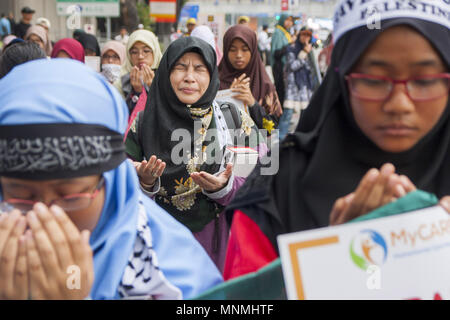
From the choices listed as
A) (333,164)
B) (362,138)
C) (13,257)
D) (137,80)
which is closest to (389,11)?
(362,138)

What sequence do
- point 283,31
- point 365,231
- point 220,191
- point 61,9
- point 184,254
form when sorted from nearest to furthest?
point 365,231, point 184,254, point 220,191, point 283,31, point 61,9

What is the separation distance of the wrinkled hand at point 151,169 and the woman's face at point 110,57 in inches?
163

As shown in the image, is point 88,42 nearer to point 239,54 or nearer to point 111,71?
point 111,71

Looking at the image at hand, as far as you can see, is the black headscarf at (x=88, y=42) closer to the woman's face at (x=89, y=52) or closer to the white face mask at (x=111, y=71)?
the woman's face at (x=89, y=52)

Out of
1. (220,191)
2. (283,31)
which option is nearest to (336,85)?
(220,191)

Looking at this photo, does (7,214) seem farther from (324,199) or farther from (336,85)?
(336,85)

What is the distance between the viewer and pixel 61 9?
12547 millimetres

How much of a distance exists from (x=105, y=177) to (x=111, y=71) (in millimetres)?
5083

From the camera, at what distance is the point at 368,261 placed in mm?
1398

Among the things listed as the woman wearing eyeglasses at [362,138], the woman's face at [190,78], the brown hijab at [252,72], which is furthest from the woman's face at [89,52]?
the woman wearing eyeglasses at [362,138]

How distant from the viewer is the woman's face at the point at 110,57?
23.2 feet

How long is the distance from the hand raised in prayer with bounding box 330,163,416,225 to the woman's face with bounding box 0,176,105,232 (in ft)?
2.35

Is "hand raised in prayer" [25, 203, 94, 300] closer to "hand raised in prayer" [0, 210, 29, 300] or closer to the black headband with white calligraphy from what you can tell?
"hand raised in prayer" [0, 210, 29, 300]

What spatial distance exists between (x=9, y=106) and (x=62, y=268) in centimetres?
48
